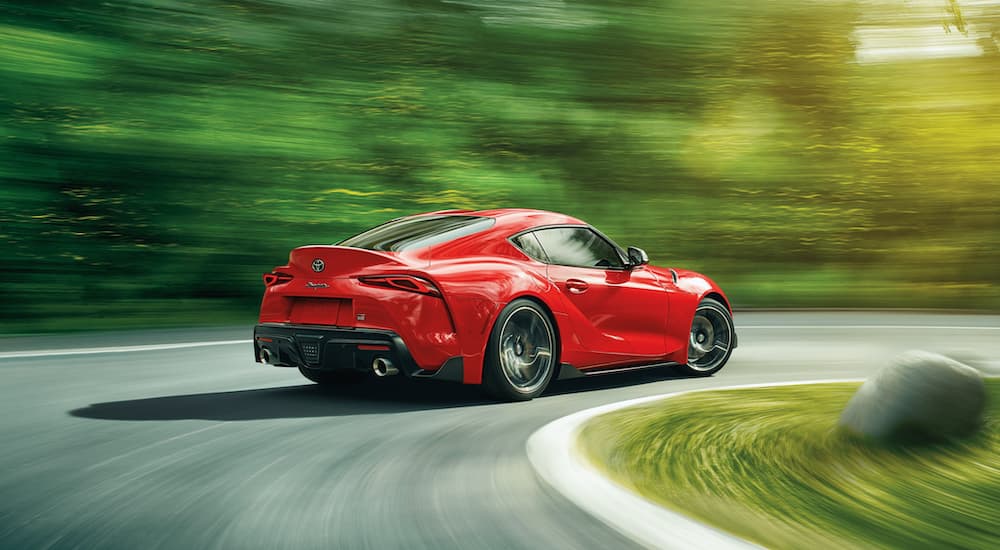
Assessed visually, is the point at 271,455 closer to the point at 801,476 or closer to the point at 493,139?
the point at 801,476

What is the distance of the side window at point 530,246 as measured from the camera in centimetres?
772

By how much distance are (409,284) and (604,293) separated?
1.75m

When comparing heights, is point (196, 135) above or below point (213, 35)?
below

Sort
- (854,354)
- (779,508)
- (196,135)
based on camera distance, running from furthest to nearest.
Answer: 1. (196,135)
2. (854,354)
3. (779,508)

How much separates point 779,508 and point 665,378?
15.5 ft

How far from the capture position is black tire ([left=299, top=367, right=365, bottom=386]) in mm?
8211

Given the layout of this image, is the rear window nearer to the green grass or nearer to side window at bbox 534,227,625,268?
side window at bbox 534,227,625,268

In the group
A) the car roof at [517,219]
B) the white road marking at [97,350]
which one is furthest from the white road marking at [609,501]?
the white road marking at [97,350]

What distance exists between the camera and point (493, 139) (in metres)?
Answer: 19.4

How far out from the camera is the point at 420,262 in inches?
278

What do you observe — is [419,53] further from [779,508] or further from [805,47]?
[779,508]

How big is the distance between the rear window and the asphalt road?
3.53 feet

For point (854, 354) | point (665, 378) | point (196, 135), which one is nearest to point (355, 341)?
point (665, 378)

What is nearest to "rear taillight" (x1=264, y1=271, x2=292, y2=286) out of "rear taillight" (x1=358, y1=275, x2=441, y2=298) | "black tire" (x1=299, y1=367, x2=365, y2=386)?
"rear taillight" (x1=358, y1=275, x2=441, y2=298)
